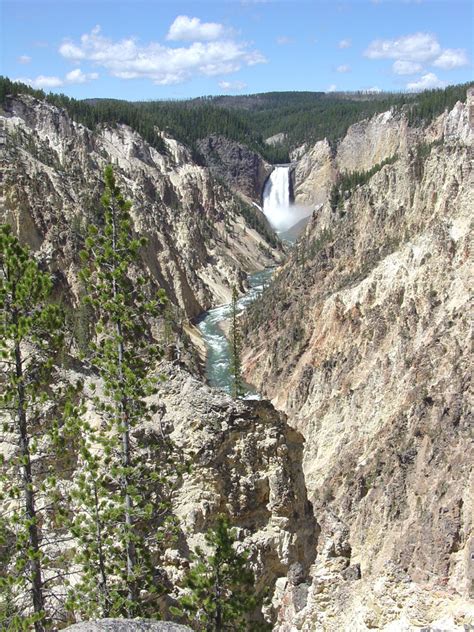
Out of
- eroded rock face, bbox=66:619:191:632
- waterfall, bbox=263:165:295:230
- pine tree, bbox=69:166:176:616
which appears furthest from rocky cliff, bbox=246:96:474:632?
waterfall, bbox=263:165:295:230

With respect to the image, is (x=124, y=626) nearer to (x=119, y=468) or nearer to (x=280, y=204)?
(x=119, y=468)

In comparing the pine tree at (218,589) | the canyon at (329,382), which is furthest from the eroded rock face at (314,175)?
the pine tree at (218,589)

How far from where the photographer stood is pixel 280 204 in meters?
148

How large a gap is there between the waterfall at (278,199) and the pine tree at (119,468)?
12790 cm

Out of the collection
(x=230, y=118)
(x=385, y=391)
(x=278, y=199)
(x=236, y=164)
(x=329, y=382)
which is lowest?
(x=329, y=382)

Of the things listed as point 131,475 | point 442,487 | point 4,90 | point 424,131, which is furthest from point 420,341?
point 424,131

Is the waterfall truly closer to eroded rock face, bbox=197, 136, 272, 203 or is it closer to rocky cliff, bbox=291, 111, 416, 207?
eroded rock face, bbox=197, 136, 272, 203

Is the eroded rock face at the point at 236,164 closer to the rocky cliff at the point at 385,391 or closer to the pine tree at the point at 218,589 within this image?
the rocky cliff at the point at 385,391

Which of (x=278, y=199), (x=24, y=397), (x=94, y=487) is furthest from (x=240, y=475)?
(x=278, y=199)

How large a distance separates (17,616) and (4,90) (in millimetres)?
86873

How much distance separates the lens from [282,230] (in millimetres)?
137875

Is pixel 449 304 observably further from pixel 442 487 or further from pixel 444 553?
pixel 444 553

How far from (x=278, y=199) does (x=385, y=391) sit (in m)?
114

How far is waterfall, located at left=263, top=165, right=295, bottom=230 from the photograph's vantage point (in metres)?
143
